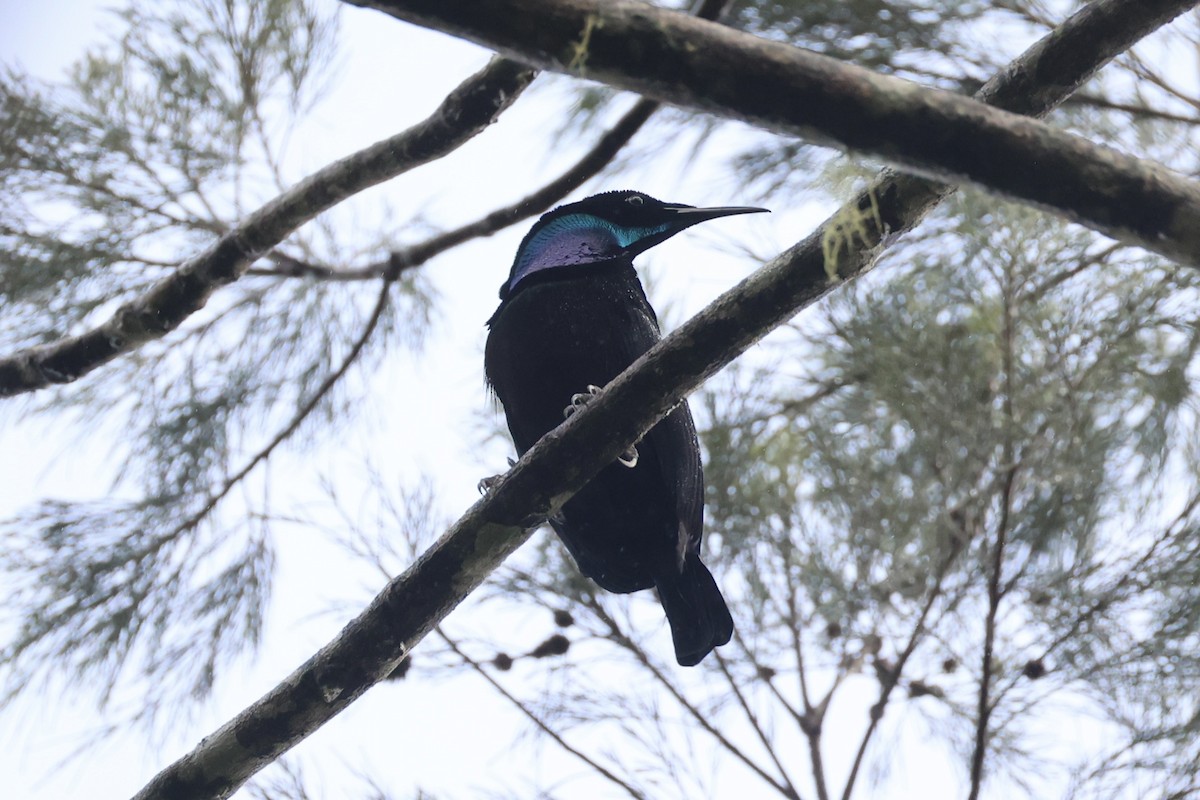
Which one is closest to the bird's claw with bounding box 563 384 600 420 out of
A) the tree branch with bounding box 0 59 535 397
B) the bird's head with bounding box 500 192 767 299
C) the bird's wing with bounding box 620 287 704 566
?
the bird's wing with bounding box 620 287 704 566

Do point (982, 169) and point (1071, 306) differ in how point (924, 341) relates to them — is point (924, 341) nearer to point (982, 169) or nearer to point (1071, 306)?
point (1071, 306)

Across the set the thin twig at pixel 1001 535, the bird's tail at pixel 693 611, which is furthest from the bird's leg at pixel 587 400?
the thin twig at pixel 1001 535

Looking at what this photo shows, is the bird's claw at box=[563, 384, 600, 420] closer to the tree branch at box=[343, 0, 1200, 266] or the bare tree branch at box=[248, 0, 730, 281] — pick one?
the bare tree branch at box=[248, 0, 730, 281]

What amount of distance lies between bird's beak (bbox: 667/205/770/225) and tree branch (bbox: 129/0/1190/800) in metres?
0.85

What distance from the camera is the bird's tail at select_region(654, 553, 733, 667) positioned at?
7.01 ft

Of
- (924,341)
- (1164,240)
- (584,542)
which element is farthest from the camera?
(924,341)

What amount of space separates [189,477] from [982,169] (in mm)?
2287

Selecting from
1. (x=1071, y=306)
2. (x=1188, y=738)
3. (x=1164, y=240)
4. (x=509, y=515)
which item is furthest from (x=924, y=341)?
(x=1164, y=240)

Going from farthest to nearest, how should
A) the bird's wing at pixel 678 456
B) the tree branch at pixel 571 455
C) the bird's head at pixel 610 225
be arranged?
the bird's head at pixel 610 225 < the bird's wing at pixel 678 456 < the tree branch at pixel 571 455

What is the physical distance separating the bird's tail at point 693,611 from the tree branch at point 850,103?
1237 mm

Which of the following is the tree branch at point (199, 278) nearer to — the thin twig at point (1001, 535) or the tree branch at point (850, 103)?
the tree branch at point (850, 103)

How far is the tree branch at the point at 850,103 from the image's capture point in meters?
1.02

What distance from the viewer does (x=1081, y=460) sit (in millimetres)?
2537

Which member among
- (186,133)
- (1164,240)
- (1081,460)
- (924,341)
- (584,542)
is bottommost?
(1164,240)
